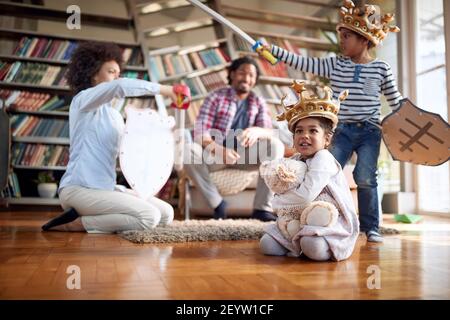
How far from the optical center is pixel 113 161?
223 cm

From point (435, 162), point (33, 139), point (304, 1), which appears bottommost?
point (435, 162)

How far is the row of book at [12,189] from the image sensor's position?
362cm

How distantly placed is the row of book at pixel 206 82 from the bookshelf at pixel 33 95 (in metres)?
0.40

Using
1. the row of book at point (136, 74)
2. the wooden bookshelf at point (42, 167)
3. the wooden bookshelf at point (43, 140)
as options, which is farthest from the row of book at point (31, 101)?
the row of book at point (136, 74)

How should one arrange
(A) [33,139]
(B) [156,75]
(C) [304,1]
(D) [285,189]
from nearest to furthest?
(D) [285,189] < (A) [33,139] < (B) [156,75] < (C) [304,1]

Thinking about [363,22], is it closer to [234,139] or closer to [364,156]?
[364,156]

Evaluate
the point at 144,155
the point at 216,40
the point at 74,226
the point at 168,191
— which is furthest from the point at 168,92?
the point at 216,40

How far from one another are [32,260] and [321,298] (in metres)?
0.83

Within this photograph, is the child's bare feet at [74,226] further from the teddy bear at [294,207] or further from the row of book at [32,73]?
the row of book at [32,73]

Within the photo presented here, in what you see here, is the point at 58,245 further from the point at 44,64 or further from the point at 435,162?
the point at 44,64

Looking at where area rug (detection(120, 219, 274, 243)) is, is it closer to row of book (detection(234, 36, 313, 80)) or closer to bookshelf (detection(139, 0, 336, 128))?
bookshelf (detection(139, 0, 336, 128))

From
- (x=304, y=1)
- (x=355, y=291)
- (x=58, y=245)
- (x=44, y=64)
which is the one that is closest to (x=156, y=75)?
(x=44, y=64)

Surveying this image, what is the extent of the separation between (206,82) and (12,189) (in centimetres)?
176
